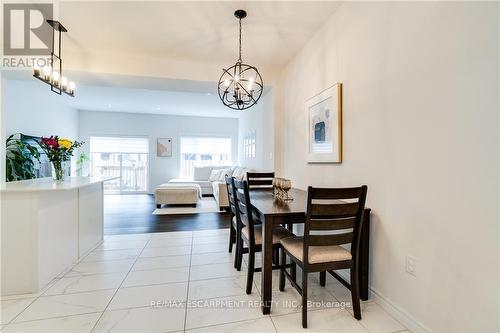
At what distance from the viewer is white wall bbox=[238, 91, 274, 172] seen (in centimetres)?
423

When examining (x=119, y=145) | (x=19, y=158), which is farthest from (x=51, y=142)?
(x=119, y=145)

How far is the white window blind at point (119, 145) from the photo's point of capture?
780 centimetres

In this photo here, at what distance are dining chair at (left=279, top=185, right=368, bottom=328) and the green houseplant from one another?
5461 mm

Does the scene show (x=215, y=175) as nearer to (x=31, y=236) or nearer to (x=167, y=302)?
(x=31, y=236)

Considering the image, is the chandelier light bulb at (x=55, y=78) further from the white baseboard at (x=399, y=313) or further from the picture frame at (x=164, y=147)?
the picture frame at (x=164, y=147)

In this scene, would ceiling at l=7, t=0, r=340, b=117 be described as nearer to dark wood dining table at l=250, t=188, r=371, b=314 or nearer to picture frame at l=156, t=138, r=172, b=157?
dark wood dining table at l=250, t=188, r=371, b=314

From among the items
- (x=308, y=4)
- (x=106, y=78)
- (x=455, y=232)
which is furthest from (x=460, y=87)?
(x=106, y=78)

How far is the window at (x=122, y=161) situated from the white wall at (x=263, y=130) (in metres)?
3.90

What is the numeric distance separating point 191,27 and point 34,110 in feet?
16.0

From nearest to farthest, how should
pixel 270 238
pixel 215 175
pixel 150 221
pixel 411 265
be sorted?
pixel 411 265 < pixel 270 238 < pixel 150 221 < pixel 215 175

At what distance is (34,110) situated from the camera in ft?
17.4

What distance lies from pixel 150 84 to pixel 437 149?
3.78 meters

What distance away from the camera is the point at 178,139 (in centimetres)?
823

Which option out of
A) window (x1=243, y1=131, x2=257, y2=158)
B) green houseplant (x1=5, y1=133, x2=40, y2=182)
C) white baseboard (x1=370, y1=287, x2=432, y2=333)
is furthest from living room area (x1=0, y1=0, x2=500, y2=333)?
window (x1=243, y1=131, x2=257, y2=158)
